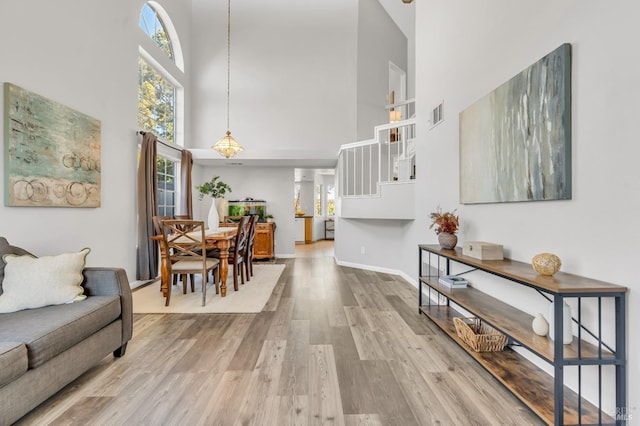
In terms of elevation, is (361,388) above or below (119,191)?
→ below

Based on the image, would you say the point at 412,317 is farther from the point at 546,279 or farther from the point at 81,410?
the point at 81,410

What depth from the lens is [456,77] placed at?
2.97m

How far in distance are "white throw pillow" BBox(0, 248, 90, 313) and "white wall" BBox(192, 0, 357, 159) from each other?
457cm

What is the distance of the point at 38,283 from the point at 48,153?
1.48 meters

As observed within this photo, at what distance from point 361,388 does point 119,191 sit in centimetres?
374

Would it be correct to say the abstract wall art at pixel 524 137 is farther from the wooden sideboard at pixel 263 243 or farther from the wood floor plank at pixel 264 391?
the wooden sideboard at pixel 263 243

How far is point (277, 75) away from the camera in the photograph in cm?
628

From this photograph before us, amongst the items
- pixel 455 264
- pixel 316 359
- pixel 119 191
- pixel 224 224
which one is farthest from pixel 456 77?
pixel 224 224

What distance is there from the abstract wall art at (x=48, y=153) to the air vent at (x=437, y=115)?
12.9ft

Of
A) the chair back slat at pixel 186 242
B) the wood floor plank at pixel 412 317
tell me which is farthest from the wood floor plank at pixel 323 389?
the chair back slat at pixel 186 242

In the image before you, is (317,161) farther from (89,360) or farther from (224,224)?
(89,360)

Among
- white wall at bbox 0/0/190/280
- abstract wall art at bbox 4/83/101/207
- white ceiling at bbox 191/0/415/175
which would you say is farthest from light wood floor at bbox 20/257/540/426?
white ceiling at bbox 191/0/415/175

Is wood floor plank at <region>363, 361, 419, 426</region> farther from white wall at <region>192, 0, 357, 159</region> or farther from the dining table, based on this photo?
white wall at <region>192, 0, 357, 159</region>

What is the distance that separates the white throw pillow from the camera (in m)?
1.84
